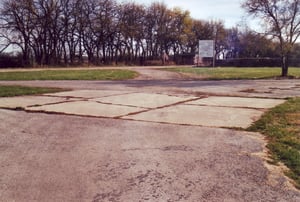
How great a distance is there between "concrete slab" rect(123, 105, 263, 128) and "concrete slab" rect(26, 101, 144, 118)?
0.56 m

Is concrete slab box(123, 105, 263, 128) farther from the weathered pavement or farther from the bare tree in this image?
the bare tree

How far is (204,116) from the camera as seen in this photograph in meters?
7.53

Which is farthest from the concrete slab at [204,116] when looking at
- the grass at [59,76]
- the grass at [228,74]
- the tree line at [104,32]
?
the tree line at [104,32]

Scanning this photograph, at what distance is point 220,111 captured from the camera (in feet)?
27.2

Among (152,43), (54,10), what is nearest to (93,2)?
(54,10)

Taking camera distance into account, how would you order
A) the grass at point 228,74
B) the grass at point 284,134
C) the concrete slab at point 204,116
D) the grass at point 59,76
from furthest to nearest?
the grass at point 228,74 → the grass at point 59,76 → the concrete slab at point 204,116 → the grass at point 284,134

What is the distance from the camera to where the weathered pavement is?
3.33 m

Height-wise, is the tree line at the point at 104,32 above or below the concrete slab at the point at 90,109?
above

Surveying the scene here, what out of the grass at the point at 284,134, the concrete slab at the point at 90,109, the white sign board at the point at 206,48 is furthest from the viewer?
the white sign board at the point at 206,48

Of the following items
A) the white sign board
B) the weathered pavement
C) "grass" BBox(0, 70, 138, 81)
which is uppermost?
the white sign board

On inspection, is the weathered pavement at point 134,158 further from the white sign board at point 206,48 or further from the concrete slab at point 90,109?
the white sign board at point 206,48

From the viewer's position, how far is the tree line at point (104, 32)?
4097 cm

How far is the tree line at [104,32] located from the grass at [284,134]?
2535 cm

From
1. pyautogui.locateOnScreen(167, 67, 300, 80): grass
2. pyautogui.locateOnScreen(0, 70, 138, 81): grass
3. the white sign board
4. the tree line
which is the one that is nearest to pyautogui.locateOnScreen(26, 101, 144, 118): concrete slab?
pyautogui.locateOnScreen(0, 70, 138, 81): grass
